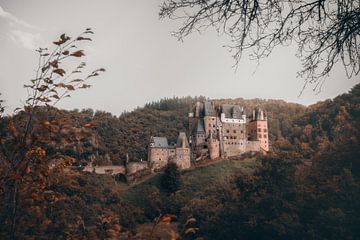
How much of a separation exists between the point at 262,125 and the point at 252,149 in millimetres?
4348

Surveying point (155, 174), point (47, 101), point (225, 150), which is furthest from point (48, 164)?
point (225, 150)

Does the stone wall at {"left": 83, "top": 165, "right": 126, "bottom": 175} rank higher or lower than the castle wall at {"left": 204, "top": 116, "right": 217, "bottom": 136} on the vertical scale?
lower

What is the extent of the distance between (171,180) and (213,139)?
34.1 feet

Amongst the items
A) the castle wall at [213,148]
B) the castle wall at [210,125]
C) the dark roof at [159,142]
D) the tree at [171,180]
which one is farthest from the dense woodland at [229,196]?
the castle wall at [210,125]

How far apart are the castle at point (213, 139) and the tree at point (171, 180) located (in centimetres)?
517

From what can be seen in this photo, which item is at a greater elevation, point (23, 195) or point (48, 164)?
point (48, 164)

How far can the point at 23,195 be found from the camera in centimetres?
416

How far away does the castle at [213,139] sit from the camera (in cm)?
5547

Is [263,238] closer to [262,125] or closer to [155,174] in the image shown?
[155,174]

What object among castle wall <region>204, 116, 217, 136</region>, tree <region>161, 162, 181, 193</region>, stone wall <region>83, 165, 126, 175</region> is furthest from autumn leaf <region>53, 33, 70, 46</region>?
castle wall <region>204, 116, 217, 136</region>

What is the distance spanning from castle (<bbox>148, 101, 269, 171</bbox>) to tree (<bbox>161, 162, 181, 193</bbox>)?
17.0 feet

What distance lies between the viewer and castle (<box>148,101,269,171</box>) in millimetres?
55469

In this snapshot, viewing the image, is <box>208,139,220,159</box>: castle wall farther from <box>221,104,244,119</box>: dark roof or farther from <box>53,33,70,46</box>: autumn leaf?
<box>53,33,70,46</box>: autumn leaf

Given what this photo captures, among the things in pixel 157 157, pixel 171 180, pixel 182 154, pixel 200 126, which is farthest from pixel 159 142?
pixel 171 180
